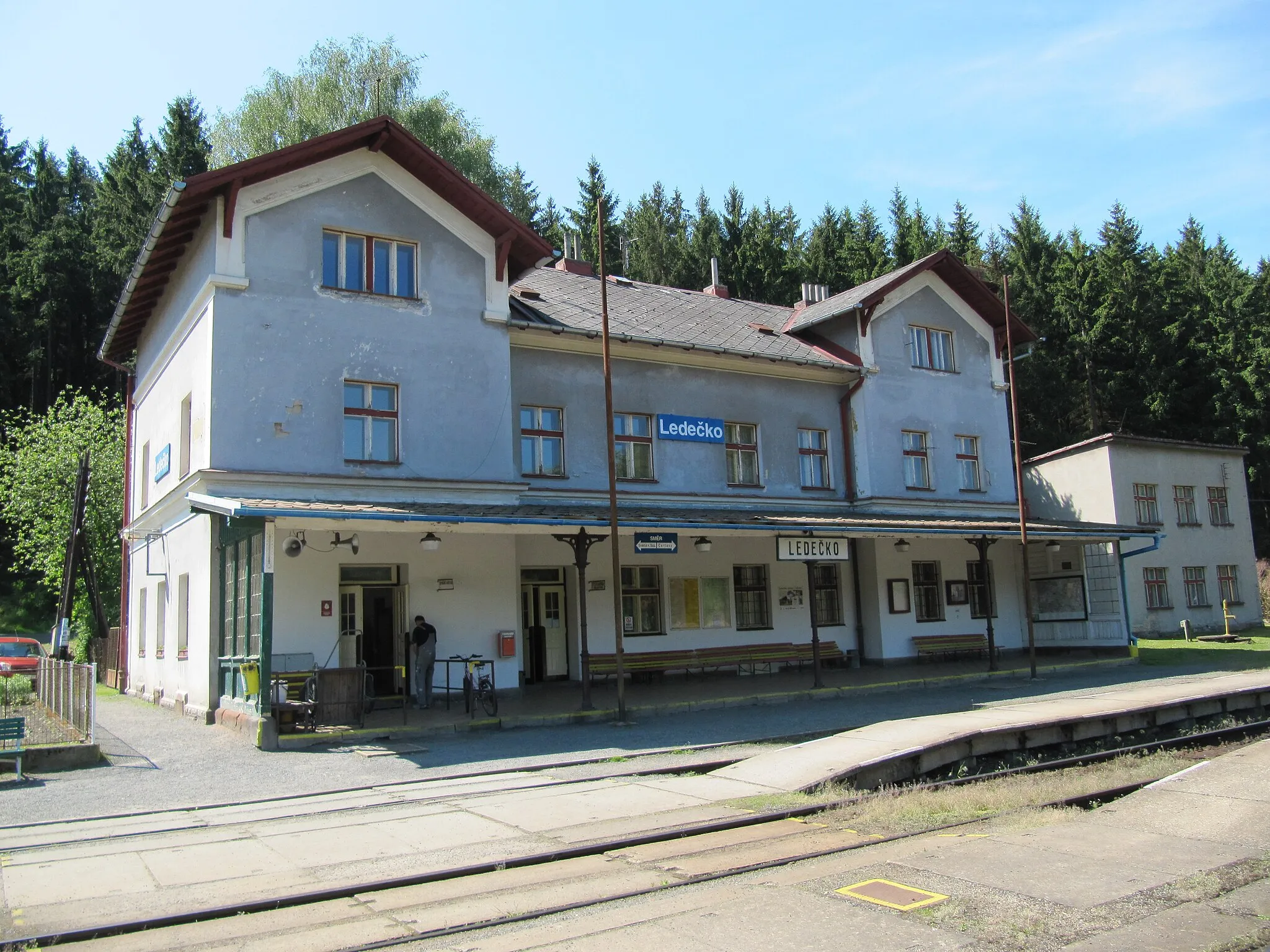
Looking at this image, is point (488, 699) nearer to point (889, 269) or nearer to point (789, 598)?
point (789, 598)

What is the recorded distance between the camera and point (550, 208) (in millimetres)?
50562

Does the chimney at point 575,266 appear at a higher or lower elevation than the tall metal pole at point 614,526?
higher

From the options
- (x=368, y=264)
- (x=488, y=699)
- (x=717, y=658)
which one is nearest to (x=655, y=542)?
(x=488, y=699)

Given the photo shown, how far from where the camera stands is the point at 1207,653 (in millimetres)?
24047

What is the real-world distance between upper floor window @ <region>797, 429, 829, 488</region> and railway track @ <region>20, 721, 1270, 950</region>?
45.8 ft

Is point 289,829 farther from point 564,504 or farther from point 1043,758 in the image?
point 564,504

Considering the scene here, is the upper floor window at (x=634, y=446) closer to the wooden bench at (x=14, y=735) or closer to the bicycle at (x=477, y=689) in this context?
the bicycle at (x=477, y=689)

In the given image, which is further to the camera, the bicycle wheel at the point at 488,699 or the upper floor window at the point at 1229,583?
the upper floor window at the point at 1229,583

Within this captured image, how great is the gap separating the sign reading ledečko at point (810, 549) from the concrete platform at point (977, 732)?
424 centimetres

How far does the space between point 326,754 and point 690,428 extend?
10.6 meters

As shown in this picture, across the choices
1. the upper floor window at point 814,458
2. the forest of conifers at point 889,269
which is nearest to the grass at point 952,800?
the upper floor window at point 814,458

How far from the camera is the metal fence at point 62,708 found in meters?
12.4

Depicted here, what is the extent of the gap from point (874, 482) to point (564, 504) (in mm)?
8012

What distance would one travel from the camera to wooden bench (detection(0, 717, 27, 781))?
11180mm
